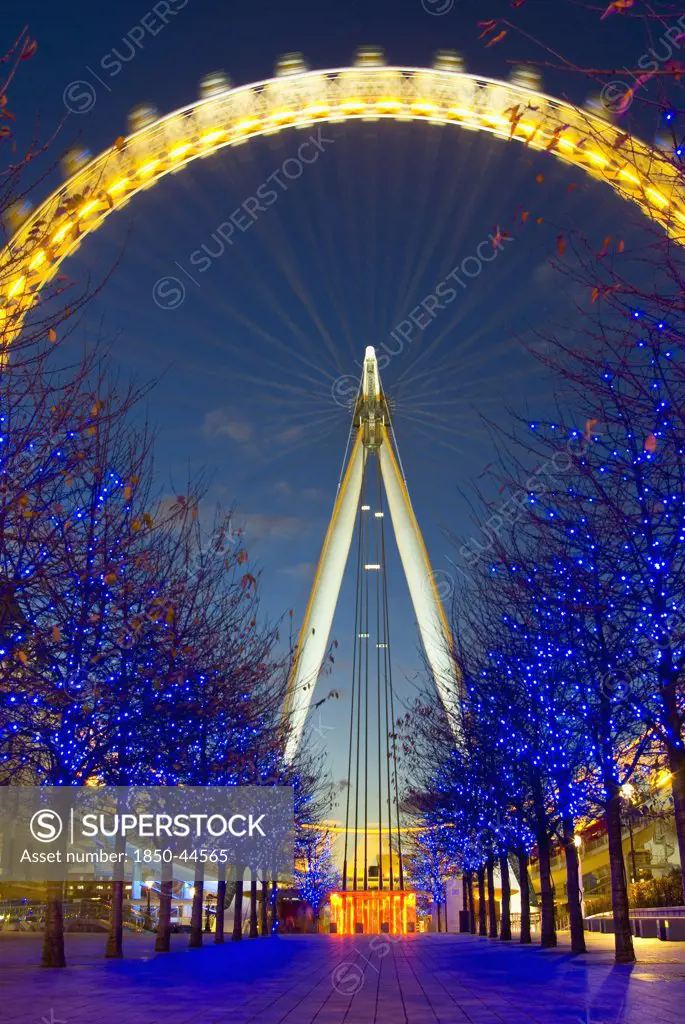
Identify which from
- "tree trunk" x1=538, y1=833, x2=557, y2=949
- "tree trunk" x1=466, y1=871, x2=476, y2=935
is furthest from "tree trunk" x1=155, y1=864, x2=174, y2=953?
"tree trunk" x1=466, y1=871, x2=476, y2=935

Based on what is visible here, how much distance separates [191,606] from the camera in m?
20.1

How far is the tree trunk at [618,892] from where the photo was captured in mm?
16109

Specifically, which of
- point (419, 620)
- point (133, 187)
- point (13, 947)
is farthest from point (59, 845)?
point (419, 620)

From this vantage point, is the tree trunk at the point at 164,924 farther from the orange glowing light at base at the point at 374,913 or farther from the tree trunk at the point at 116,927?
the orange glowing light at base at the point at 374,913

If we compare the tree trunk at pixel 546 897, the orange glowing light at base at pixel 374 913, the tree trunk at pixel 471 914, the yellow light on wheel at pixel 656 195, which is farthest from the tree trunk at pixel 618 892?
the orange glowing light at base at pixel 374 913

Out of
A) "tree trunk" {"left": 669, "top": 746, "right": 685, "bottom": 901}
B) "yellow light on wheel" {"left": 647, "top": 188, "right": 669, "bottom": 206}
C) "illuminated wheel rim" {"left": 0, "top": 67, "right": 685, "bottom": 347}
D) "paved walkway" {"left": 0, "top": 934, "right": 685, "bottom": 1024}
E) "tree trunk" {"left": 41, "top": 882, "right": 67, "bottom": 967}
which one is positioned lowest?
"paved walkway" {"left": 0, "top": 934, "right": 685, "bottom": 1024}

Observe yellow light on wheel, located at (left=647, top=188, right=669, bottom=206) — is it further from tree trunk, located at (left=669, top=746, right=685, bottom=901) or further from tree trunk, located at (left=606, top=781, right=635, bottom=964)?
tree trunk, located at (left=606, top=781, right=635, bottom=964)

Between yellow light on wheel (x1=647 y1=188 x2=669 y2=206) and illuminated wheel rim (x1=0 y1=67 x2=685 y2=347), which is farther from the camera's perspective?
illuminated wheel rim (x1=0 y1=67 x2=685 y2=347)

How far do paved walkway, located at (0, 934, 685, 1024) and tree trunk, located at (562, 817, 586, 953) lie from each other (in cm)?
36

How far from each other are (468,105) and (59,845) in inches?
752

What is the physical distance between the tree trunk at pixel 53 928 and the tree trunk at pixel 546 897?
1191cm

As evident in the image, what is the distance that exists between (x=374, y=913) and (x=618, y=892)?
48265mm

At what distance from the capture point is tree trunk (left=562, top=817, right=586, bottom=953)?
2006 cm

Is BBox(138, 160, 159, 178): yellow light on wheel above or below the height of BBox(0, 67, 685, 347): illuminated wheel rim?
below
